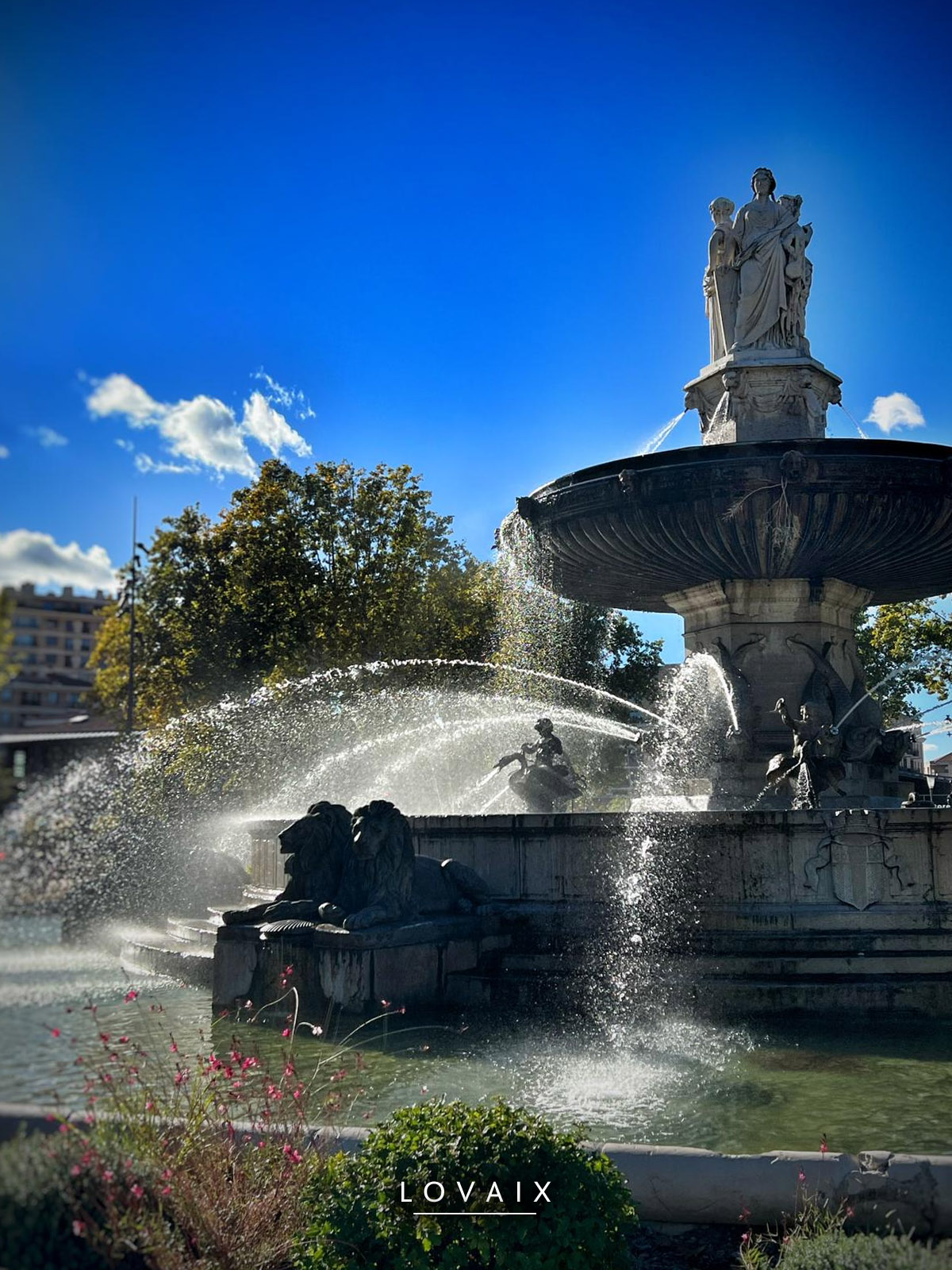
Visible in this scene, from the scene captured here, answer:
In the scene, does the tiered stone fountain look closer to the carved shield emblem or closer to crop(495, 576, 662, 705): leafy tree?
the carved shield emblem

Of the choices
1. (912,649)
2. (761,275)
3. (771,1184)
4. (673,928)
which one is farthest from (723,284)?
(912,649)

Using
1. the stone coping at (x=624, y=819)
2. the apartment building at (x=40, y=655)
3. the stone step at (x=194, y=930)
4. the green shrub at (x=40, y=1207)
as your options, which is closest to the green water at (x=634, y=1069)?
the green shrub at (x=40, y=1207)

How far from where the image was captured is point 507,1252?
10.2 ft

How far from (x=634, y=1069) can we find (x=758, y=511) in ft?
A: 20.3

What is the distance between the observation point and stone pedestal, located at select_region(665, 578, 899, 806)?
39.3 ft

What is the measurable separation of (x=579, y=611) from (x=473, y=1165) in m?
31.4

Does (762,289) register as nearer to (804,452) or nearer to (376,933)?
(804,452)

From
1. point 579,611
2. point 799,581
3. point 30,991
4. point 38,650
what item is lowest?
point 30,991

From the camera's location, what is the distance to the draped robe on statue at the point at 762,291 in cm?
1357

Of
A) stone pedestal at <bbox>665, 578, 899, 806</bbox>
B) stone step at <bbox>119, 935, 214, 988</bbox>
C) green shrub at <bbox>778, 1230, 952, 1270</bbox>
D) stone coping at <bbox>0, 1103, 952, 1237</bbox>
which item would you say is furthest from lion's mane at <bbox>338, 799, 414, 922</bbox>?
green shrub at <bbox>778, 1230, 952, 1270</bbox>

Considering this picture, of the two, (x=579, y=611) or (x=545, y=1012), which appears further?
(x=579, y=611)

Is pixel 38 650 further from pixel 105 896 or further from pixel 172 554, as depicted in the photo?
pixel 172 554

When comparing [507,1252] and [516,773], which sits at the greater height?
[516,773]

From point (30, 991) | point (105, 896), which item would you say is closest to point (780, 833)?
point (30, 991)
